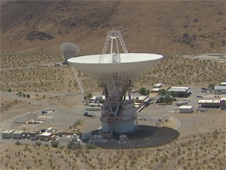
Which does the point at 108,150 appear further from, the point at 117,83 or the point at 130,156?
the point at 117,83

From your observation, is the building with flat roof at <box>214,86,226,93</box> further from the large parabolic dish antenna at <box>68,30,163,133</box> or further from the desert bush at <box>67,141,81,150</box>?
the desert bush at <box>67,141,81,150</box>

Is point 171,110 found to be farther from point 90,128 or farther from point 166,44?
point 166,44

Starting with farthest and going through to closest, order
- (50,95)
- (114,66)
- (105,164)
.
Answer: (50,95)
(114,66)
(105,164)

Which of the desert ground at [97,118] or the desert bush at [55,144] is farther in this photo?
the desert bush at [55,144]

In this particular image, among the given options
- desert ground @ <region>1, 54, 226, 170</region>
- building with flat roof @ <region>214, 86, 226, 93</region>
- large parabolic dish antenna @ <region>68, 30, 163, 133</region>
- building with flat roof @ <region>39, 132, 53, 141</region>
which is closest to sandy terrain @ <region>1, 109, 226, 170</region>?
desert ground @ <region>1, 54, 226, 170</region>

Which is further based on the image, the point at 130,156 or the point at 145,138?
the point at 145,138

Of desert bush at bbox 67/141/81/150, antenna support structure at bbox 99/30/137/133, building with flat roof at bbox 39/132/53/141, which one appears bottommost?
desert bush at bbox 67/141/81/150

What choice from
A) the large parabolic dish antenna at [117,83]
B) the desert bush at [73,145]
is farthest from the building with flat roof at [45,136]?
the large parabolic dish antenna at [117,83]

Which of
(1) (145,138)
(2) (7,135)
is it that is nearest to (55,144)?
(2) (7,135)

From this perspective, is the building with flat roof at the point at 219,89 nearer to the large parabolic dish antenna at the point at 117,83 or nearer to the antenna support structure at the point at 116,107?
the large parabolic dish antenna at the point at 117,83

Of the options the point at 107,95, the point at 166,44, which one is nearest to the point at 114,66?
the point at 107,95

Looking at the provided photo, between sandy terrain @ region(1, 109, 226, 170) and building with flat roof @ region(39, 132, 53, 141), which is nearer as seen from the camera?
sandy terrain @ region(1, 109, 226, 170)
